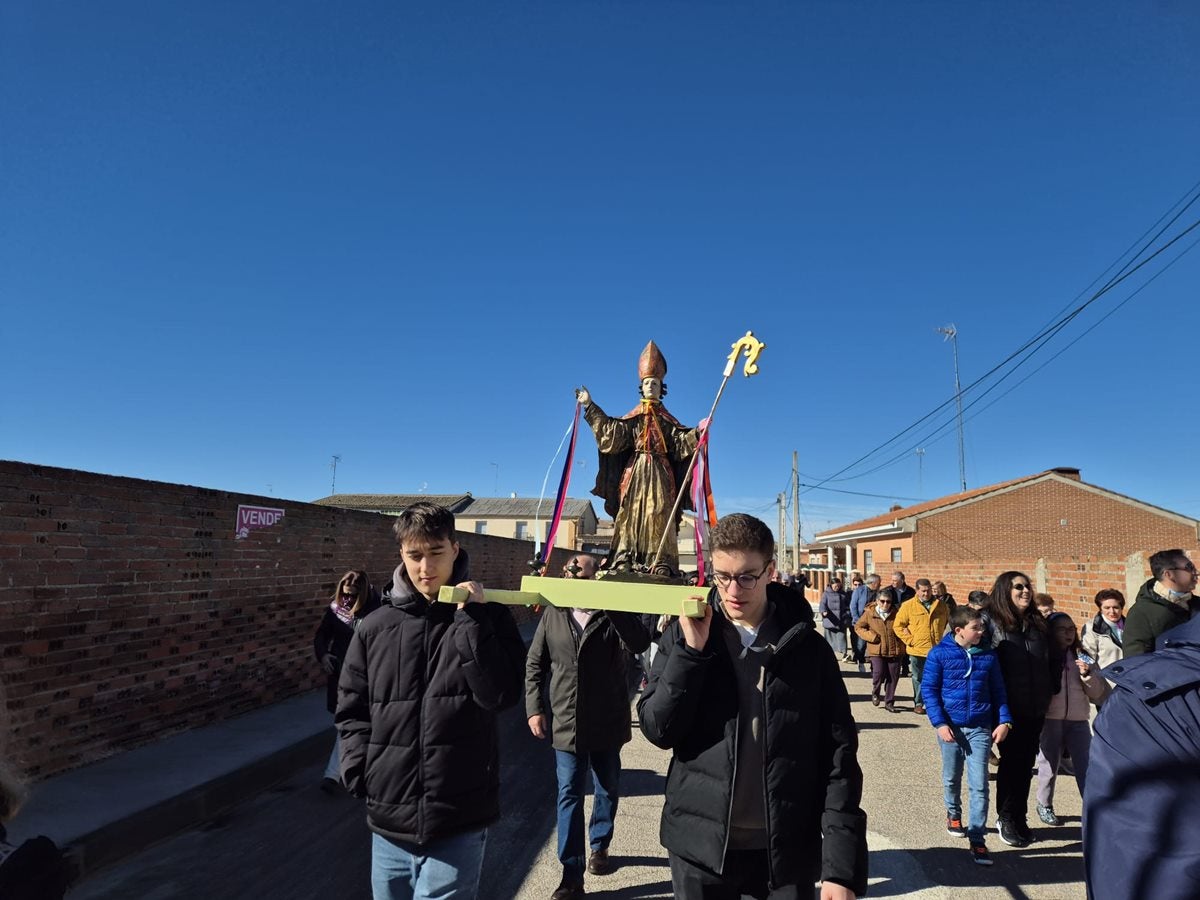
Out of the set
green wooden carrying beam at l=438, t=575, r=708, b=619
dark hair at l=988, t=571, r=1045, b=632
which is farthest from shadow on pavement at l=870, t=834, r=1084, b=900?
green wooden carrying beam at l=438, t=575, r=708, b=619

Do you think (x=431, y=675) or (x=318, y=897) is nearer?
(x=431, y=675)

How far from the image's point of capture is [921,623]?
8094mm

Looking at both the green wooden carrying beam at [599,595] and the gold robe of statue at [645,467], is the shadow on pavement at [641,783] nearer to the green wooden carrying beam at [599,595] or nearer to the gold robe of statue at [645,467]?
the gold robe of statue at [645,467]

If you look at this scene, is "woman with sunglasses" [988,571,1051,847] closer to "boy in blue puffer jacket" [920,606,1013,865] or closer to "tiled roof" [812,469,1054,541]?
"boy in blue puffer jacket" [920,606,1013,865]

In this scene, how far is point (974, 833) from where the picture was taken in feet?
13.9

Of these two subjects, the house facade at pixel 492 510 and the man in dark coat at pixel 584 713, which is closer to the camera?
the man in dark coat at pixel 584 713

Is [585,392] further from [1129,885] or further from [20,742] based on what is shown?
[20,742]

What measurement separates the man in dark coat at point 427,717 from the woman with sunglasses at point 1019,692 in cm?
359

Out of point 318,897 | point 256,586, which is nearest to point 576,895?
point 318,897

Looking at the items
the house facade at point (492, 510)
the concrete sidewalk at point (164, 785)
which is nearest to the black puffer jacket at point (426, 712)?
the concrete sidewalk at point (164, 785)

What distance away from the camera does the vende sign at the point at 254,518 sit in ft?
23.5

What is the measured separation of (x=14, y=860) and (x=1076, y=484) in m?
27.1

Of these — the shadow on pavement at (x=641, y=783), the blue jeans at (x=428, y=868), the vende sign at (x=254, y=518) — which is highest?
the vende sign at (x=254, y=518)

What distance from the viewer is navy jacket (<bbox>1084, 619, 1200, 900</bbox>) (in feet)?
4.36
